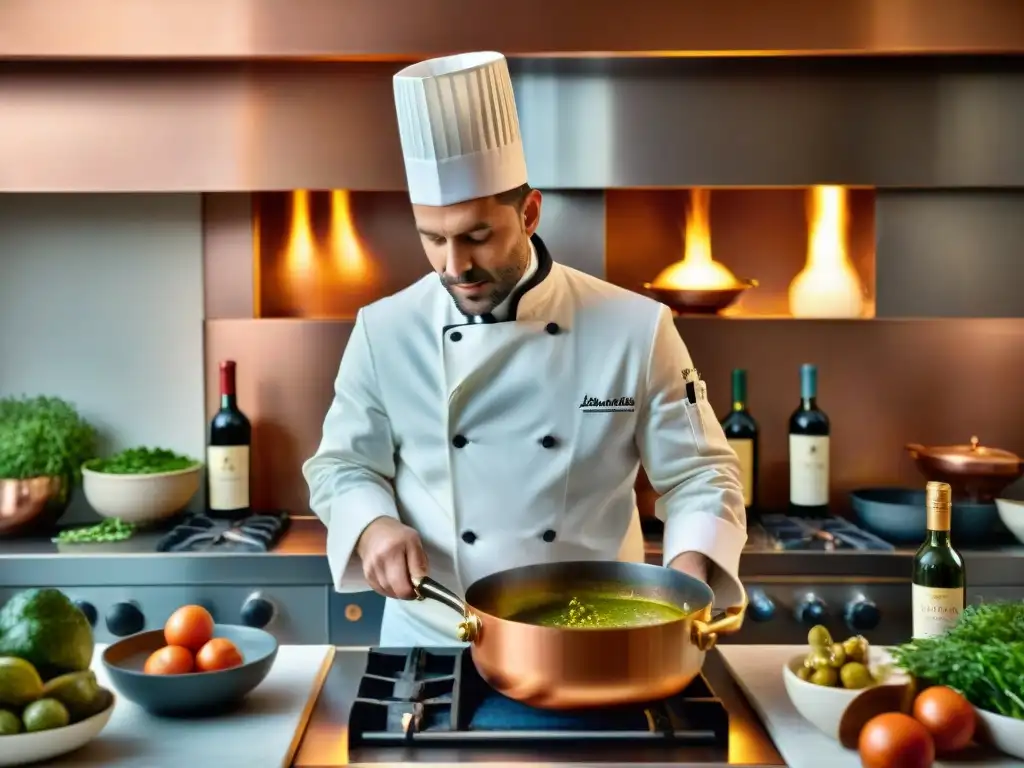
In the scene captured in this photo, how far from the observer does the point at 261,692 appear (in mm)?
1600

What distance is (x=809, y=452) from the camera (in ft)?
9.64

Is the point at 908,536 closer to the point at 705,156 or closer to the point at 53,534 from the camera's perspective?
the point at 705,156

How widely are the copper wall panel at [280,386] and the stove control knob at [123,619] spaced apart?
594 mm

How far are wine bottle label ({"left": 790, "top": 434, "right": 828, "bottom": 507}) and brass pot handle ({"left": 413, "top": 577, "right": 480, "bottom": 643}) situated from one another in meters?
1.57

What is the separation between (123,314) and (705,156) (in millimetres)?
1655

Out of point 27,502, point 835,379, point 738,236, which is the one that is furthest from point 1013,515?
point 27,502

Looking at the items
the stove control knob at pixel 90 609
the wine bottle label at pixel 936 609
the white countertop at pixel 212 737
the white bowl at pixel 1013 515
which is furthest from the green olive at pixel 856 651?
the stove control knob at pixel 90 609

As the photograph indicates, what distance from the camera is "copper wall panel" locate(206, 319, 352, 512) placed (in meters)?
3.12

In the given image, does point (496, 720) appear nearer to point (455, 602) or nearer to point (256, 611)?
point (455, 602)

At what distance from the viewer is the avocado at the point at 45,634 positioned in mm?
1393

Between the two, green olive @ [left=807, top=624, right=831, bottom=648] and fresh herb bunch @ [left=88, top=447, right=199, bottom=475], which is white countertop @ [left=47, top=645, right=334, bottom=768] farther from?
fresh herb bunch @ [left=88, top=447, right=199, bottom=475]

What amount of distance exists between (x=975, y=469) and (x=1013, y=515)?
138mm

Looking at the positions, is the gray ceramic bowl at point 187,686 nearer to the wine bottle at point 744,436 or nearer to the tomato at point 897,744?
the tomato at point 897,744

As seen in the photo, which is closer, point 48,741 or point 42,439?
point 48,741
